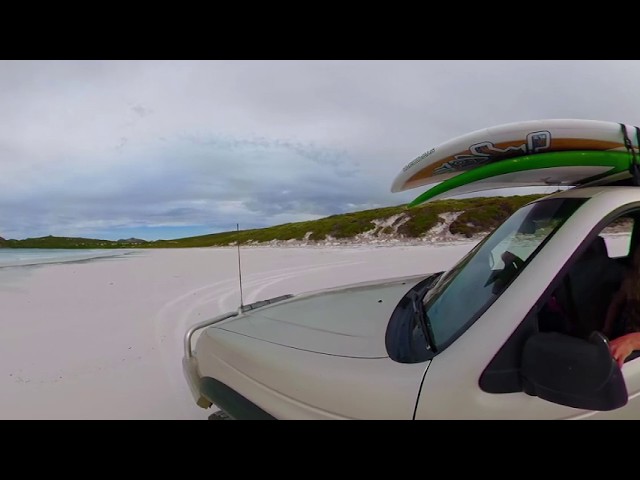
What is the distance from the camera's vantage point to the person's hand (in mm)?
1402

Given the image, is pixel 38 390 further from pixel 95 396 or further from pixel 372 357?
pixel 372 357

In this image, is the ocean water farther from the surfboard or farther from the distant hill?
the surfboard

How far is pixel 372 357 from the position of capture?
1520 mm

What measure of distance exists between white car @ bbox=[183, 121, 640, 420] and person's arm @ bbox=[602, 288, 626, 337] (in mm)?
24

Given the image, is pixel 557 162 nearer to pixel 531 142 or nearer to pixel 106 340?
pixel 531 142

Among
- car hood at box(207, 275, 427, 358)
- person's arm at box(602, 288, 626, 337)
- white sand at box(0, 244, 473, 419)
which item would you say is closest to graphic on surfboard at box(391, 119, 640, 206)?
person's arm at box(602, 288, 626, 337)

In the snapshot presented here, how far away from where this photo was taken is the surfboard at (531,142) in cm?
147

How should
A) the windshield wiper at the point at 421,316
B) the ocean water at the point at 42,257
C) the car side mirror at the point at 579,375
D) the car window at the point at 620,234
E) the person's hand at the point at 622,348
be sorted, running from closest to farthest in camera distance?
1. the car side mirror at the point at 579,375
2. the person's hand at the point at 622,348
3. the windshield wiper at the point at 421,316
4. the car window at the point at 620,234
5. the ocean water at the point at 42,257

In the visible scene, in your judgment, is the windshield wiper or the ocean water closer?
the windshield wiper

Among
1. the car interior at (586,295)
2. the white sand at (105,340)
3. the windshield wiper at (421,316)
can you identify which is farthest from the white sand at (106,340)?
the windshield wiper at (421,316)

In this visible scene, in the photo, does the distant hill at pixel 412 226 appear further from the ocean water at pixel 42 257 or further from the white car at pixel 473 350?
the white car at pixel 473 350

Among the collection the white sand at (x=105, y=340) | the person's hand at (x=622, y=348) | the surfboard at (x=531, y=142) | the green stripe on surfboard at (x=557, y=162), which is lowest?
the white sand at (x=105, y=340)

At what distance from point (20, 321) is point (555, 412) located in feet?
26.6

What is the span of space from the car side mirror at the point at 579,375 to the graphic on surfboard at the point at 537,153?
79 cm
